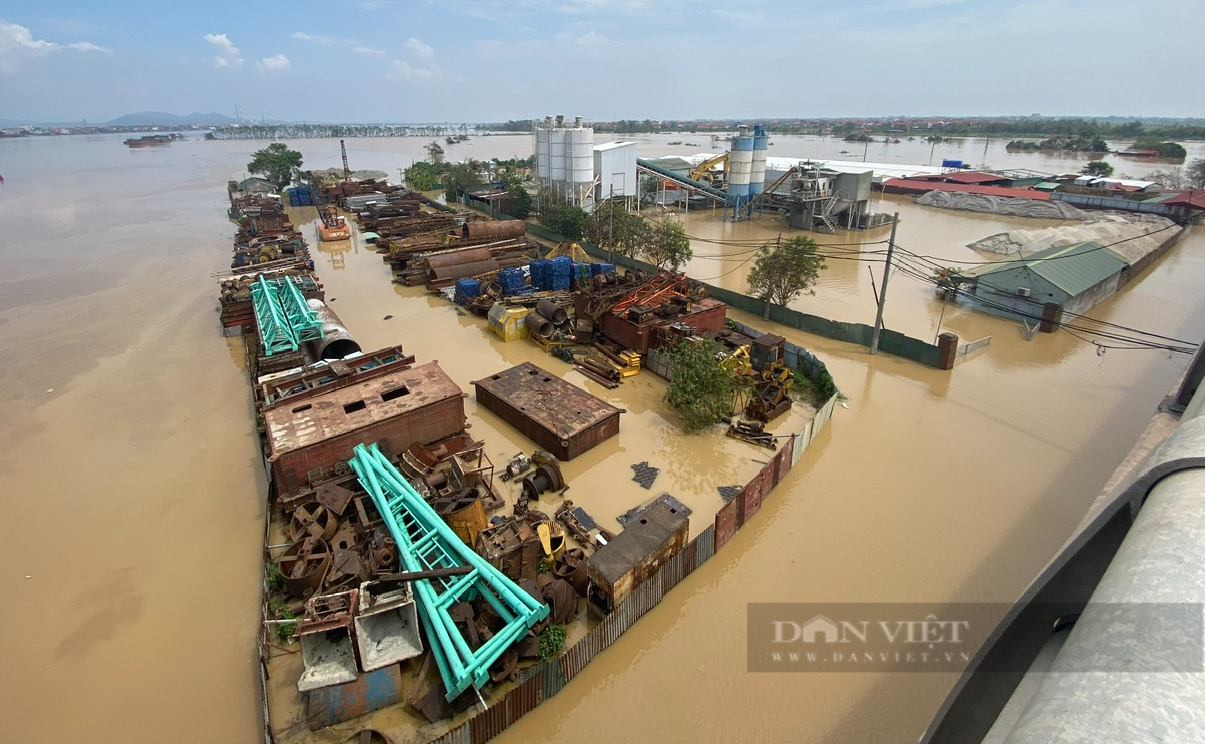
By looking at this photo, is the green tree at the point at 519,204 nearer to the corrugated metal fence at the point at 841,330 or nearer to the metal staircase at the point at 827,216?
the corrugated metal fence at the point at 841,330

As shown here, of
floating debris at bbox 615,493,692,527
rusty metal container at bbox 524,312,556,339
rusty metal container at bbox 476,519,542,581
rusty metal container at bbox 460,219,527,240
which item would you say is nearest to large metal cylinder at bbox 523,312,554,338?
rusty metal container at bbox 524,312,556,339

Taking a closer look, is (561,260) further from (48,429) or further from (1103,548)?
(1103,548)

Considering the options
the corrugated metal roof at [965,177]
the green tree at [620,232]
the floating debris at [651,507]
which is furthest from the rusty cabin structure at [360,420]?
the corrugated metal roof at [965,177]

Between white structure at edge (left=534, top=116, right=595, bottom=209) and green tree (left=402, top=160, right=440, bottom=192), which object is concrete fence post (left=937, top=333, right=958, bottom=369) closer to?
white structure at edge (left=534, top=116, right=595, bottom=209)

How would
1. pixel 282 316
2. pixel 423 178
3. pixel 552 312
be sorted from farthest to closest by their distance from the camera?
pixel 423 178 → pixel 552 312 → pixel 282 316

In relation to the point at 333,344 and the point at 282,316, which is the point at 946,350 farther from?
the point at 282,316

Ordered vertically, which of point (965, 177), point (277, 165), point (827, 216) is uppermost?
point (965, 177)

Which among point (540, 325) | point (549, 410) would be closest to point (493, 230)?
point (540, 325)
